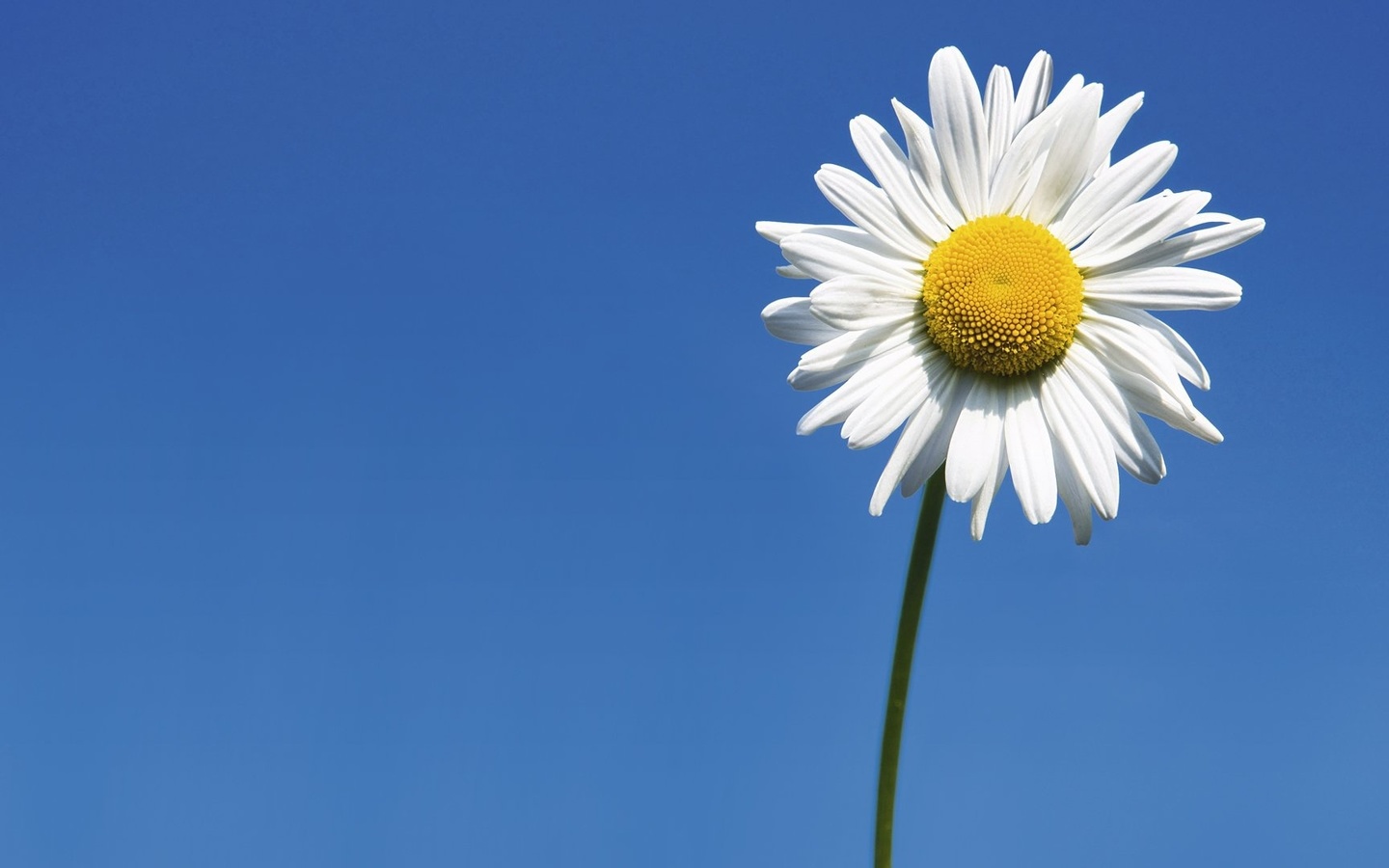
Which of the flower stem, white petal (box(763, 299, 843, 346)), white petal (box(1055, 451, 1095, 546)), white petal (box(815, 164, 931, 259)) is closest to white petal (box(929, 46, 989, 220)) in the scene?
white petal (box(815, 164, 931, 259))

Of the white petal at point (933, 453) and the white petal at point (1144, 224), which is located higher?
the white petal at point (1144, 224)

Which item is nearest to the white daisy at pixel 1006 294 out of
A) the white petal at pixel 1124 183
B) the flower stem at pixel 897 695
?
the white petal at pixel 1124 183

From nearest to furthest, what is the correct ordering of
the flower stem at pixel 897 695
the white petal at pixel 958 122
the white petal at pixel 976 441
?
the flower stem at pixel 897 695 → the white petal at pixel 976 441 → the white petal at pixel 958 122

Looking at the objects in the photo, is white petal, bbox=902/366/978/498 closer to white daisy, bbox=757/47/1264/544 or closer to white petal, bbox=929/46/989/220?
white daisy, bbox=757/47/1264/544

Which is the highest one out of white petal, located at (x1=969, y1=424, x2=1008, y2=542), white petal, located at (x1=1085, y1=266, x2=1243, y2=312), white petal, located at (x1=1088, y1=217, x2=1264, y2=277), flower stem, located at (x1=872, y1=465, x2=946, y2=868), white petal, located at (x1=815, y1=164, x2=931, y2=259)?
white petal, located at (x1=815, y1=164, x2=931, y2=259)

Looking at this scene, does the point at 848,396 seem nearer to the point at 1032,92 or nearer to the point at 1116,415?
the point at 1116,415

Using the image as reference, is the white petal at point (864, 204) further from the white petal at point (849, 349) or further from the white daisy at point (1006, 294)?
the white petal at point (849, 349)
